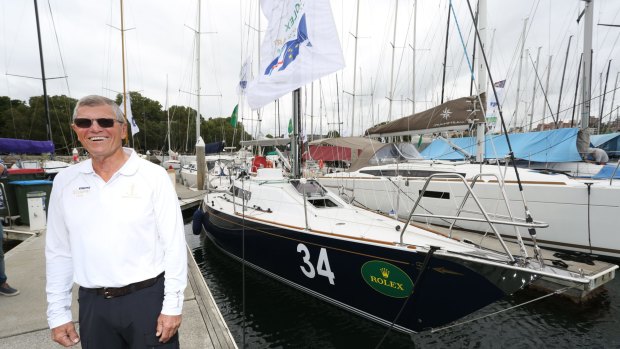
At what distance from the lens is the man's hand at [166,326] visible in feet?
4.64

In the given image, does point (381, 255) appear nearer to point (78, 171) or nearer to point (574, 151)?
point (78, 171)

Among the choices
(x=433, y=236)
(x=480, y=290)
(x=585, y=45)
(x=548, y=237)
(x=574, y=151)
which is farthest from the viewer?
(x=574, y=151)

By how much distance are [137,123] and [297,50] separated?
4936cm

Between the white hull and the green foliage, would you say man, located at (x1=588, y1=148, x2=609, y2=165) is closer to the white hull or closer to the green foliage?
the white hull

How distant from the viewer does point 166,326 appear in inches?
55.7

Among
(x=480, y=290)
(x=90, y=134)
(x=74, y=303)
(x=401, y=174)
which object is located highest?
(x=90, y=134)

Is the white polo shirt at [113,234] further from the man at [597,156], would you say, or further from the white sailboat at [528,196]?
the man at [597,156]

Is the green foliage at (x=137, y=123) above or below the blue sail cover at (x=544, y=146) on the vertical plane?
above

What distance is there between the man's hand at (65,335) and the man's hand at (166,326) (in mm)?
460

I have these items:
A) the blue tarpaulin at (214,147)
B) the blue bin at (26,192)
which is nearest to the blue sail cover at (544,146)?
the blue bin at (26,192)

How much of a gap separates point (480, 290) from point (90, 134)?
135 inches

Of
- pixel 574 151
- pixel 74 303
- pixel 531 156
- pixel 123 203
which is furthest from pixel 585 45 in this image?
pixel 74 303

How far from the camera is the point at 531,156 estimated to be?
10.0 m

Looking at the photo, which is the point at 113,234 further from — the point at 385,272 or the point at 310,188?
the point at 310,188
